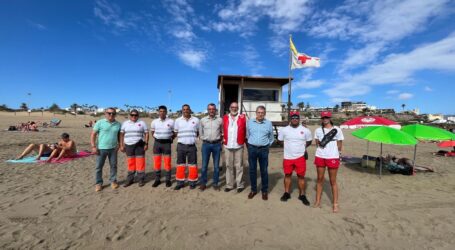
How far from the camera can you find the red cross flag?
11.9m

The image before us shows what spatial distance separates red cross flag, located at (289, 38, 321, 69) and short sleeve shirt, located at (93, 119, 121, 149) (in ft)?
30.0

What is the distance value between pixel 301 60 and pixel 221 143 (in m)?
8.08

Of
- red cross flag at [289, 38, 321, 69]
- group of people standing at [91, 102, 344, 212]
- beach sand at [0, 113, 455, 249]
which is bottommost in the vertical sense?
beach sand at [0, 113, 455, 249]

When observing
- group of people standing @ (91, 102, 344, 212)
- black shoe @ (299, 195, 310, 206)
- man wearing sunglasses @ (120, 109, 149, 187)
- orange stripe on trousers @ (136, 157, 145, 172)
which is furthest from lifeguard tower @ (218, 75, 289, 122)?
black shoe @ (299, 195, 310, 206)

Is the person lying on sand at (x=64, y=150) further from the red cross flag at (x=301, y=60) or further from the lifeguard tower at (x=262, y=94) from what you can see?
the red cross flag at (x=301, y=60)

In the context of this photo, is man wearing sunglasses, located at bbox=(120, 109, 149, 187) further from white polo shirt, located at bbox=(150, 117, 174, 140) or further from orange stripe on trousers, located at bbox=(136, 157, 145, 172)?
white polo shirt, located at bbox=(150, 117, 174, 140)

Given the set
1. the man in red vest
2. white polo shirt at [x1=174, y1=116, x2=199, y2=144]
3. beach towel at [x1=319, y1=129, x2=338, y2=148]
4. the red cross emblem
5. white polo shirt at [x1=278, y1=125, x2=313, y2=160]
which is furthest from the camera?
the red cross emblem

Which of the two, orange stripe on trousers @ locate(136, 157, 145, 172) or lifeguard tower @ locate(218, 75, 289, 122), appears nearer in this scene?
orange stripe on trousers @ locate(136, 157, 145, 172)

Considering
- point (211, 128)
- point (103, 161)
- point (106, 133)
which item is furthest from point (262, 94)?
point (103, 161)

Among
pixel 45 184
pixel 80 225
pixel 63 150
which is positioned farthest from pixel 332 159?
pixel 63 150

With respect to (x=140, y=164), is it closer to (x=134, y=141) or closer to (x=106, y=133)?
(x=134, y=141)

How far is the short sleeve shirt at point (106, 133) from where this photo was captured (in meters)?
5.54

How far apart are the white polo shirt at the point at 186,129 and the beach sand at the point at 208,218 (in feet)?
4.08

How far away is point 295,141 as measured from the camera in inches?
193
